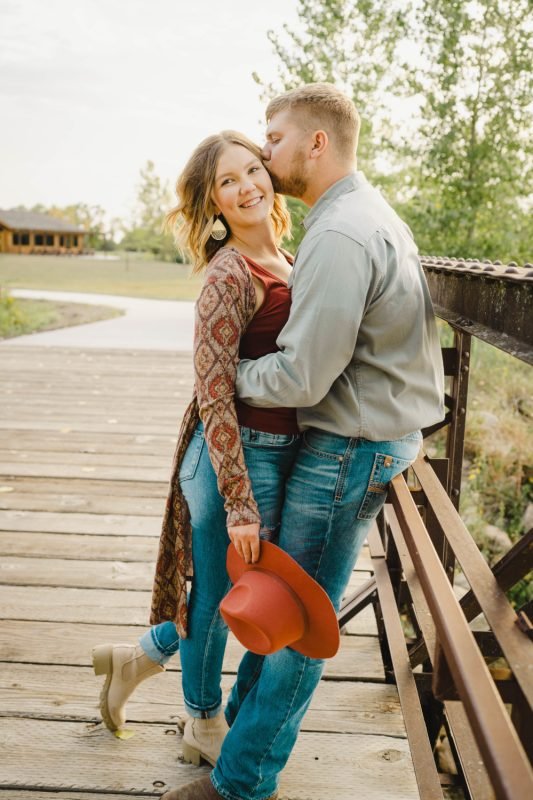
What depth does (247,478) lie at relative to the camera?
1.83 meters

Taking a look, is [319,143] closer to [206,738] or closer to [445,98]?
[206,738]

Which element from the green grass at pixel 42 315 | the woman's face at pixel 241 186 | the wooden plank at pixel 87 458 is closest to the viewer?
the woman's face at pixel 241 186

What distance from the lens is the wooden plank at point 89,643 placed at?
2.81 meters

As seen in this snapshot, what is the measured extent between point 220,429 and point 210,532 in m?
0.37

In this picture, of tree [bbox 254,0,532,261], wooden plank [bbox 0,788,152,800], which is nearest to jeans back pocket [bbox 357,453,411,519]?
wooden plank [bbox 0,788,152,800]

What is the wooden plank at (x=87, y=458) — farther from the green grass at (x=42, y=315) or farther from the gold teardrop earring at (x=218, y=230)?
the green grass at (x=42, y=315)

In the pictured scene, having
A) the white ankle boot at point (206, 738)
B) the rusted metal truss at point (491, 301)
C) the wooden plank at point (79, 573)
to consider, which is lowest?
the wooden plank at point (79, 573)

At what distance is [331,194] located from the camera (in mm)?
1837

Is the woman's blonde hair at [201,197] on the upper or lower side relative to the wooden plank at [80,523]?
upper

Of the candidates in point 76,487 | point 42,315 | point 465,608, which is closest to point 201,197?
point 465,608

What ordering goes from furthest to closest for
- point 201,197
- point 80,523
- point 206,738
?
point 80,523, point 206,738, point 201,197

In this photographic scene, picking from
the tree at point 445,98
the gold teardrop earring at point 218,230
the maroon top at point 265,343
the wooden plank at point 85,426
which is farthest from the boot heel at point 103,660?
the tree at point 445,98

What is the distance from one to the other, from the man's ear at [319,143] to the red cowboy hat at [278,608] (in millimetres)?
980

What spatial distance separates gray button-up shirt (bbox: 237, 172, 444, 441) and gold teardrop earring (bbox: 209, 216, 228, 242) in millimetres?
274
